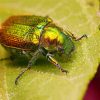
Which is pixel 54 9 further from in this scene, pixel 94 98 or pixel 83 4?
pixel 94 98

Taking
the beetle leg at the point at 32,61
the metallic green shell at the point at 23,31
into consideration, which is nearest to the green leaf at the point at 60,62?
the beetle leg at the point at 32,61

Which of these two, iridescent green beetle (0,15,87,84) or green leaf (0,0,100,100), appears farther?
iridescent green beetle (0,15,87,84)

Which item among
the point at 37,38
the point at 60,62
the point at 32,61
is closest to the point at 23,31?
the point at 37,38

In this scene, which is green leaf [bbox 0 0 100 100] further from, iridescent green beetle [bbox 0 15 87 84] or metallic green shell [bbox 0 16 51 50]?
metallic green shell [bbox 0 16 51 50]

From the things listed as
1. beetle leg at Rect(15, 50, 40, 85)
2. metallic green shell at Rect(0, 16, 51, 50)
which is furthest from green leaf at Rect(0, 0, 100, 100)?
metallic green shell at Rect(0, 16, 51, 50)

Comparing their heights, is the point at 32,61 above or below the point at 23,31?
below

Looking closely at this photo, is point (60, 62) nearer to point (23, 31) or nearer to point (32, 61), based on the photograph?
point (32, 61)
